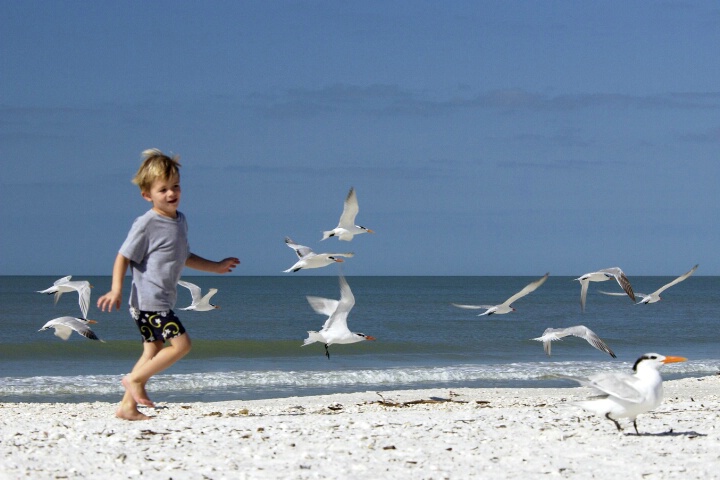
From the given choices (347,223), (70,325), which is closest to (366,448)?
(347,223)

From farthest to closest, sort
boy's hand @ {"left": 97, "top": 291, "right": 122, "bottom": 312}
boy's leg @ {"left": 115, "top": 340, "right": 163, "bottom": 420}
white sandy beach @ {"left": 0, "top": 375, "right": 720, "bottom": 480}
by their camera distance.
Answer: boy's leg @ {"left": 115, "top": 340, "right": 163, "bottom": 420}
boy's hand @ {"left": 97, "top": 291, "right": 122, "bottom": 312}
white sandy beach @ {"left": 0, "top": 375, "right": 720, "bottom": 480}

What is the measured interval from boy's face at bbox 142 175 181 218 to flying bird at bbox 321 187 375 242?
8126mm

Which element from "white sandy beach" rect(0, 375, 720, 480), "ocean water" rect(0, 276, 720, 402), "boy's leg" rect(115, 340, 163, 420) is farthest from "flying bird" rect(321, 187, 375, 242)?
"boy's leg" rect(115, 340, 163, 420)

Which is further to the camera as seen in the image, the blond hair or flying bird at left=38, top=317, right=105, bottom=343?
flying bird at left=38, top=317, right=105, bottom=343

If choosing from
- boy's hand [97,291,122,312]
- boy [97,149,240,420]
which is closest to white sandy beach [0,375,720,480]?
boy [97,149,240,420]

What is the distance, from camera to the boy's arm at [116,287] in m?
6.30

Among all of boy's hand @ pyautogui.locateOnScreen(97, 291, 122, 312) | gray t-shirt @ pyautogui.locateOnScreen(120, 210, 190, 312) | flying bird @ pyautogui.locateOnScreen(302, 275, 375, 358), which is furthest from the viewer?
flying bird @ pyautogui.locateOnScreen(302, 275, 375, 358)

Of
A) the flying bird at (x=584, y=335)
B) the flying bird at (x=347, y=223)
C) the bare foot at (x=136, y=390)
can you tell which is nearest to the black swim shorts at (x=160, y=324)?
the bare foot at (x=136, y=390)

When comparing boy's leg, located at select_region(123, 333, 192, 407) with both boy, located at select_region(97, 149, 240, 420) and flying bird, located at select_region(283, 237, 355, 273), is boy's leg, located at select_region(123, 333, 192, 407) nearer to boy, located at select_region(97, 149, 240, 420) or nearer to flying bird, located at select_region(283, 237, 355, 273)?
boy, located at select_region(97, 149, 240, 420)

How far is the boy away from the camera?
658cm

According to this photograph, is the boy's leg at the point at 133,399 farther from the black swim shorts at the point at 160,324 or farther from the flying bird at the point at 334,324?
the flying bird at the point at 334,324

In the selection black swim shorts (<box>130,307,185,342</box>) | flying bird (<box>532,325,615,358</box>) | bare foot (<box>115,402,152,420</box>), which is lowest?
bare foot (<box>115,402,152,420</box>)

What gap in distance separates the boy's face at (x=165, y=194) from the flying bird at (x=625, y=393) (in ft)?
9.44

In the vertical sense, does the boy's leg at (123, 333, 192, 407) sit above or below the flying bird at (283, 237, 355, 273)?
below
